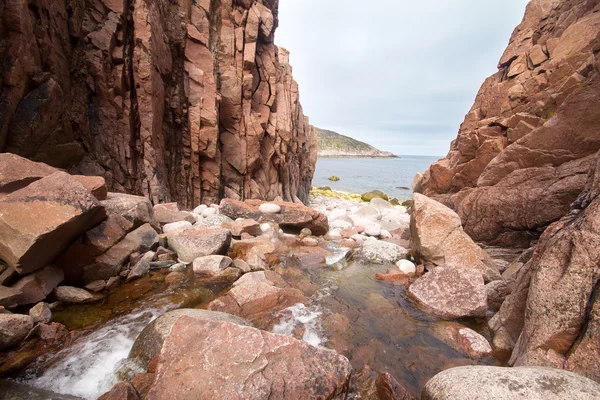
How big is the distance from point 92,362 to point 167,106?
14807 mm

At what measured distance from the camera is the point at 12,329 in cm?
446

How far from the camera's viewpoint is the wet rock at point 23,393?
12.1 ft

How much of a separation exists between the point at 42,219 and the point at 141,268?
2.70 meters

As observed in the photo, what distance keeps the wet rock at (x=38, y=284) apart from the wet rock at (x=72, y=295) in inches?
7.6

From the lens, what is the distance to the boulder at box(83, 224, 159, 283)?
22.5ft

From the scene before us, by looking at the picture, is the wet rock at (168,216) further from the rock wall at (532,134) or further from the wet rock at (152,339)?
the rock wall at (532,134)

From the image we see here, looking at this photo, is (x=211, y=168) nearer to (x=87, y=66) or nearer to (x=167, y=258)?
(x=87, y=66)

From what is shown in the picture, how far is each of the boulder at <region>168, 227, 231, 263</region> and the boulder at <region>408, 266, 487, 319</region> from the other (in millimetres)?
6076

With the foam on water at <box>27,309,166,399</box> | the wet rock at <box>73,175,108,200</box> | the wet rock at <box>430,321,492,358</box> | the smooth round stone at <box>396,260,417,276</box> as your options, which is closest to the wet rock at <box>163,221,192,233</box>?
the wet rock at <box>73,175,108,200</box>

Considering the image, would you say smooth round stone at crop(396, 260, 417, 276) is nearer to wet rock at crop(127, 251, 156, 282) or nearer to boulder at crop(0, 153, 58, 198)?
wet rock at crop(127, 251, 156, 282)

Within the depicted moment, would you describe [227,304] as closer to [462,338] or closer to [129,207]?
[129,207]

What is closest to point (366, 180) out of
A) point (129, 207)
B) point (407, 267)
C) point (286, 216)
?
point (286, 216)

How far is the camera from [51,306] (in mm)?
5746

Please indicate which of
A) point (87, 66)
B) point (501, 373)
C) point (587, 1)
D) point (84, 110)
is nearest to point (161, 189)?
point (84, 110)
